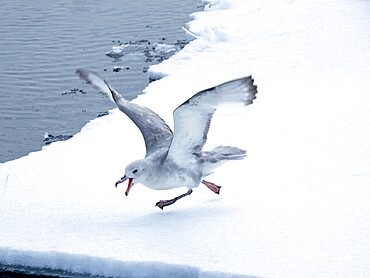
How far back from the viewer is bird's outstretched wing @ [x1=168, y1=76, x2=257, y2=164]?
4.26 metres

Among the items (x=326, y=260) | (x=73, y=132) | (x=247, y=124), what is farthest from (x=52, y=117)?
(x=326, y=260)

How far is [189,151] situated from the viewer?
4.62 metres

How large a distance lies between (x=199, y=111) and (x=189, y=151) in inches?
12.7

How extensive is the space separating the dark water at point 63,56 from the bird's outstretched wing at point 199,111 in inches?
116

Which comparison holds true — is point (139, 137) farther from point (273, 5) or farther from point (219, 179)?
point (273, 5)

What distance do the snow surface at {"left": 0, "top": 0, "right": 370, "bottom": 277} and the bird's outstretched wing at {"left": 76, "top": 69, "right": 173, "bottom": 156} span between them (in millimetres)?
329

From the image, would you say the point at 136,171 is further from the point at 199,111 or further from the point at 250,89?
the point at 250,89

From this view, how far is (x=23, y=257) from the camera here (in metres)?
4.12

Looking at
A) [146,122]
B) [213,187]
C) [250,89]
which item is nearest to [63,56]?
[146,122]

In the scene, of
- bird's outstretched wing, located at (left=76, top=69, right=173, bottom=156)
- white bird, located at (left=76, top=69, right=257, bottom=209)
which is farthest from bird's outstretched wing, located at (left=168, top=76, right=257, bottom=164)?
bird's outstretched wing, located at (left=76, top=69, right=173, bottom=156)

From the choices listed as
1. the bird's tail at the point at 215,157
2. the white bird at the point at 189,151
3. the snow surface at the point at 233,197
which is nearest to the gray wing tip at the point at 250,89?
the white bird at the point at 189,151

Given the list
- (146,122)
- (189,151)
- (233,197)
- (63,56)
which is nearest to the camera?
(189,151)

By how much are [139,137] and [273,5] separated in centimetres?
561

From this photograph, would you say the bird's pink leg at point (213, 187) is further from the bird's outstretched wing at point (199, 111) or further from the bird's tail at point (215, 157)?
the bird's outstretched wing at point (199, 111)
